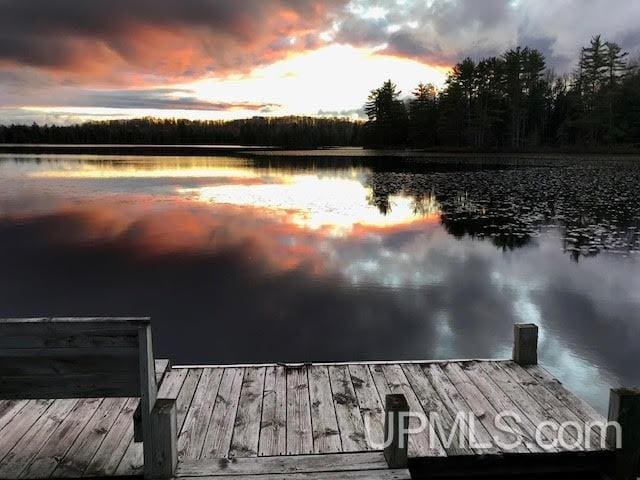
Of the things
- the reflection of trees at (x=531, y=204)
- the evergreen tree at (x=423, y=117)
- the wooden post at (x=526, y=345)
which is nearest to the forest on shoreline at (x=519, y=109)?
the evergreen tree at (x=423, y=117)

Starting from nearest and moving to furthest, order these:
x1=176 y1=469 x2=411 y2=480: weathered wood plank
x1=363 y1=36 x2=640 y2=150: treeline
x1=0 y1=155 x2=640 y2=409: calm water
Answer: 1. x1=176 y1=469 x2=411 y2=480: weathered wood plank
2. x1=0 y1=155 x2=640 y2=409: calm water
3. x1=363 y1=36 x2=640 y2=150: treeline

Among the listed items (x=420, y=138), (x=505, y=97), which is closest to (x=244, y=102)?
(x=420, y=138)

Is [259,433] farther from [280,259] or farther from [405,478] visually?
[280,259]

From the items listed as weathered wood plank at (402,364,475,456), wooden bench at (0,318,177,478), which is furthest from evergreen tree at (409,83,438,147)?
wooden bench at (0,318,177,478)

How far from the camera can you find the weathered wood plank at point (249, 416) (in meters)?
3.56

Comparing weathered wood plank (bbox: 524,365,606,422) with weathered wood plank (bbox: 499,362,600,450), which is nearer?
weathered wood plank (bbox: 499,362,600,450)

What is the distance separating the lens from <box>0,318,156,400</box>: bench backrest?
2.77 meters

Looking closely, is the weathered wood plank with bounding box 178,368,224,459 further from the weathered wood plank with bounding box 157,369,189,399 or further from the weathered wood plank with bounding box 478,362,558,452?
the weathered wood plank with bounding box 478,362,558,452

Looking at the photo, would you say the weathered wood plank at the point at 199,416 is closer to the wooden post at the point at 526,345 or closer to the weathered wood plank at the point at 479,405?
the weathered wood plank at the point at 479,405

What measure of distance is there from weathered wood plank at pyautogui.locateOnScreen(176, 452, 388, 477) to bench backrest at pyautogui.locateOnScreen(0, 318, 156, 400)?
0.67 meters

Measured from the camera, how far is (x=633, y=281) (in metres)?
10.8

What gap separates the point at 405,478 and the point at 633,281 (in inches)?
392

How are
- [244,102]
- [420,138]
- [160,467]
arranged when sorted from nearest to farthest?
[160,467]
[420,138]
[244,102]

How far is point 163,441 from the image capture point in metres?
3.09
